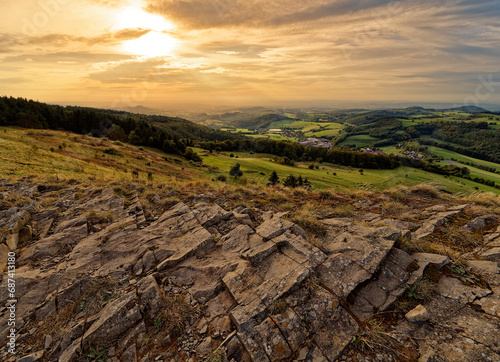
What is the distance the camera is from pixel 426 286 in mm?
5684

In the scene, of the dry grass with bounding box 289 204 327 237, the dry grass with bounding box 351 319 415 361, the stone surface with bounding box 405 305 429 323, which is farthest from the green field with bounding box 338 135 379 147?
the dry grass with bounding box 351 319 415 361

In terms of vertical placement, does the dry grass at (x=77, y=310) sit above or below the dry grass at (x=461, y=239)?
above

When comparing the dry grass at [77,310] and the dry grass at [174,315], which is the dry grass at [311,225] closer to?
the dry grass at [174,315]

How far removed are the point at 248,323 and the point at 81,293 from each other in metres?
5.39

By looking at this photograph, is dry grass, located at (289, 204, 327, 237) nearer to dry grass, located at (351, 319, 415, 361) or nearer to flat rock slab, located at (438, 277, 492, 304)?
flat rock slab, located at (438, 277, 492, 304)

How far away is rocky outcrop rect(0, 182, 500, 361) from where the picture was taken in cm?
480

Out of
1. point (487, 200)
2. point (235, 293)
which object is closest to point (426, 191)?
point (487, 200)

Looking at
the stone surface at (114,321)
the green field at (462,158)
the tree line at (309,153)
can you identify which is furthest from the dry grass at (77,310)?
the green field at (462,158)

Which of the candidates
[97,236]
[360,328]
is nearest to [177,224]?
[97,236]

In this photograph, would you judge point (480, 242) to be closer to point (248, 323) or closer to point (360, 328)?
point (360, 328)

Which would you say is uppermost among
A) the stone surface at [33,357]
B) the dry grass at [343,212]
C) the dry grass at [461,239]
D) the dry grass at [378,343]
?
the stone surface at [33,357]

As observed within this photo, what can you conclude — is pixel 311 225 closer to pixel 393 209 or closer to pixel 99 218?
pixel 393 209

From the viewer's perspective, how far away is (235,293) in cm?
605

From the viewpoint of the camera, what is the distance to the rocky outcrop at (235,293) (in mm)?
4805
